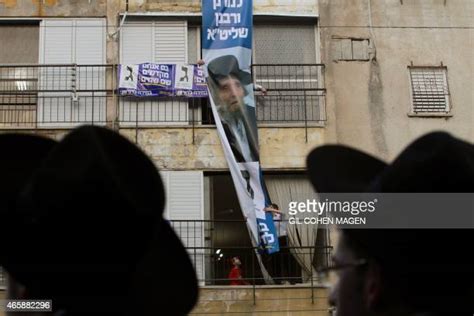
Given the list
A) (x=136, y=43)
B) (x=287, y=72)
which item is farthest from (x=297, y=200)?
(x=136, y=43)

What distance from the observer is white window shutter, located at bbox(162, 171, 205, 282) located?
14094 millimetres

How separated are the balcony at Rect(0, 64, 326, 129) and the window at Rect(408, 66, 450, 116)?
5.70ft

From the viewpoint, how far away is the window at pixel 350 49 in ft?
49.9

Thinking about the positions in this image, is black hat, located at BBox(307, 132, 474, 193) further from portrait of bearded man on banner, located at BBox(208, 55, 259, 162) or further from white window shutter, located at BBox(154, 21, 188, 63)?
white window shutter, located at BBox(154, 21, 188, 63)

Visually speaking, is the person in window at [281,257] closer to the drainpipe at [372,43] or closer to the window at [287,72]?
the window at [287,72]

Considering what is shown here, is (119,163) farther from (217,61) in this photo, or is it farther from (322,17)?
(322,17)

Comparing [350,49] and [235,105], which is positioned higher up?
[350,49]

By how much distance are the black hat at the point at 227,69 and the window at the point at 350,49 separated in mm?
1860

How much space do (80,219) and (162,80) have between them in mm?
12977

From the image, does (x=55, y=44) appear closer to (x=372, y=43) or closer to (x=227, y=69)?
(x=227, y=69)

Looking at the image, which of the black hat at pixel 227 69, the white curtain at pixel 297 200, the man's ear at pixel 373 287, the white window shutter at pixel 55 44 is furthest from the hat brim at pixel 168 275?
the white window shutter at pixel 55 44

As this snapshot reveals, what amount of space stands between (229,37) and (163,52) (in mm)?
1307

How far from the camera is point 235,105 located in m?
14.4

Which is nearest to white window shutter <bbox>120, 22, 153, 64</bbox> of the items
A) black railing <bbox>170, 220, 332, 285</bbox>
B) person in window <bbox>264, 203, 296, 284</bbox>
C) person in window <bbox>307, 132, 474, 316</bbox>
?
black railing <bbox>170, 220, 332, 285</bbox>
